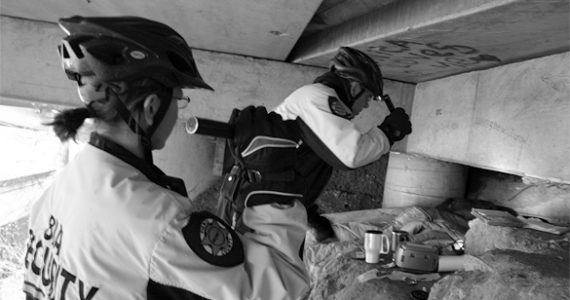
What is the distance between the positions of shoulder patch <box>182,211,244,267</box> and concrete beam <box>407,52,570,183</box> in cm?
271

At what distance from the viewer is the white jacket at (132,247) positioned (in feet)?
3.51

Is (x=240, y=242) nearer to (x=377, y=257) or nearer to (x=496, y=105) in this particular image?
(x=377, y=257)

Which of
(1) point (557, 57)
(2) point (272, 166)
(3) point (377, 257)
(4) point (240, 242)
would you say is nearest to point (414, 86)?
(1) point (557, 57)

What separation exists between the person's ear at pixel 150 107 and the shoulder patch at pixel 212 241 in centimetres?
34

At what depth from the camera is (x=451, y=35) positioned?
9.91ft

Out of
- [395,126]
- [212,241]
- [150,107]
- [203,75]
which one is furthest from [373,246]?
[203,75]

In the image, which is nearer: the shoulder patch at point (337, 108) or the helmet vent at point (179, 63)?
the helmet vent at point (179, 63)

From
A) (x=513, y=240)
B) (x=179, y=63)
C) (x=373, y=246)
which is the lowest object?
(x=373, y=246)

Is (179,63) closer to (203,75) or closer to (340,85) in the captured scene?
(340,85)

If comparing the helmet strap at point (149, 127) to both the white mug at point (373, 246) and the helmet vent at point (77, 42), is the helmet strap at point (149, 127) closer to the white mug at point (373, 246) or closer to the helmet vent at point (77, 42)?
the helmet vent at point (77, 42)

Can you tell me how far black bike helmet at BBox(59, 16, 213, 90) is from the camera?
48.6 inches

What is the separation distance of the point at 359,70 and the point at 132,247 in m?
2.34

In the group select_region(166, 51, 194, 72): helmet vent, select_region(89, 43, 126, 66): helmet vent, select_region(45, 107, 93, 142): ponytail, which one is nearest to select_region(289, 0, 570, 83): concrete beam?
select_region(166, 51, 194, 72): helmet vent

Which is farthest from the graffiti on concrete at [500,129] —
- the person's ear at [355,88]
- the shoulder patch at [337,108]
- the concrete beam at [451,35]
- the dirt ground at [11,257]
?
the dirt ground at [11,257]
